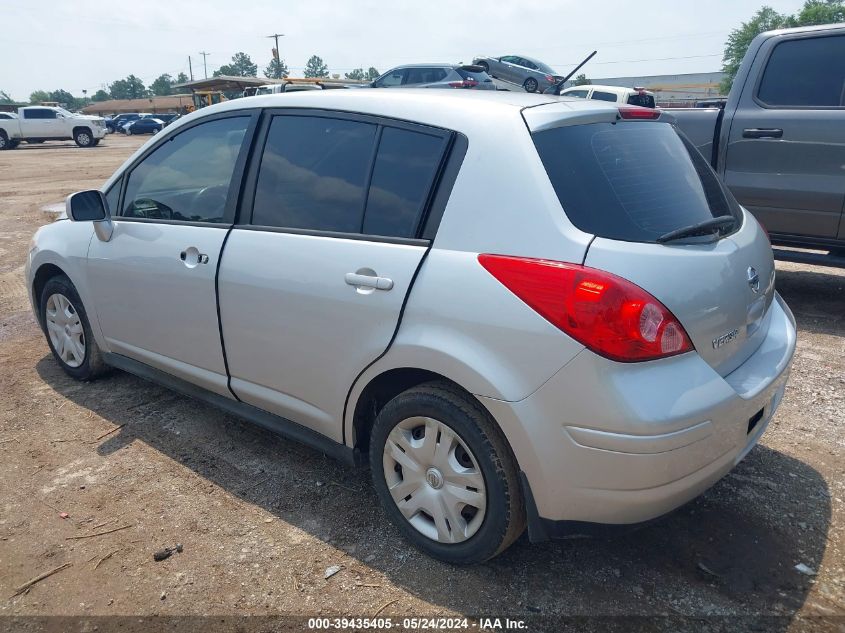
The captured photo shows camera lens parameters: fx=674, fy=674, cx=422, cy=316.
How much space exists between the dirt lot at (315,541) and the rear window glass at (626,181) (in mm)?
1287

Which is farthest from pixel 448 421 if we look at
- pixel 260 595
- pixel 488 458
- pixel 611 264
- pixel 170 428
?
pixel 170 428

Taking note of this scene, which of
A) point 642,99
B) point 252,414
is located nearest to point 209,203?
point 252,414

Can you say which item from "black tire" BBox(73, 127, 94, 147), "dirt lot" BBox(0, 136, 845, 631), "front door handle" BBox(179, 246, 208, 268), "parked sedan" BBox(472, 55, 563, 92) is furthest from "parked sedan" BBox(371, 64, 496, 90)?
"black tire" BBox(73, 127, 94, 147)

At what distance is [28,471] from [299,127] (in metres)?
2.20

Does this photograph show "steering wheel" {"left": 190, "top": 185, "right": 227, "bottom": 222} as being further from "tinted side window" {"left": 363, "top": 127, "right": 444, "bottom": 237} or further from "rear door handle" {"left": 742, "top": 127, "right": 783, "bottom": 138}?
"rear door handle" {"left": 742, "top": 127, "right": 783, "bottom": 138}

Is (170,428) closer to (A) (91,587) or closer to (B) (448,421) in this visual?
(A) (91,587)

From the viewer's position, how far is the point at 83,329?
419 cm

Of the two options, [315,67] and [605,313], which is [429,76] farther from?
[315,67]

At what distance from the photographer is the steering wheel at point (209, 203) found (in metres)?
3.28

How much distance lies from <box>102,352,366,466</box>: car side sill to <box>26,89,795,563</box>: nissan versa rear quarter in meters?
0.02

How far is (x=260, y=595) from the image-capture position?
8.19 feet

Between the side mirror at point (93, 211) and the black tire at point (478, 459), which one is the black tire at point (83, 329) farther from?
the black tire at point (478, 459)

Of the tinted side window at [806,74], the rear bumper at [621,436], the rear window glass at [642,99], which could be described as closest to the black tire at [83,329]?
the rear bumper at [621,436]

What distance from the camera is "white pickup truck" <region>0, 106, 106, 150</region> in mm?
31734
